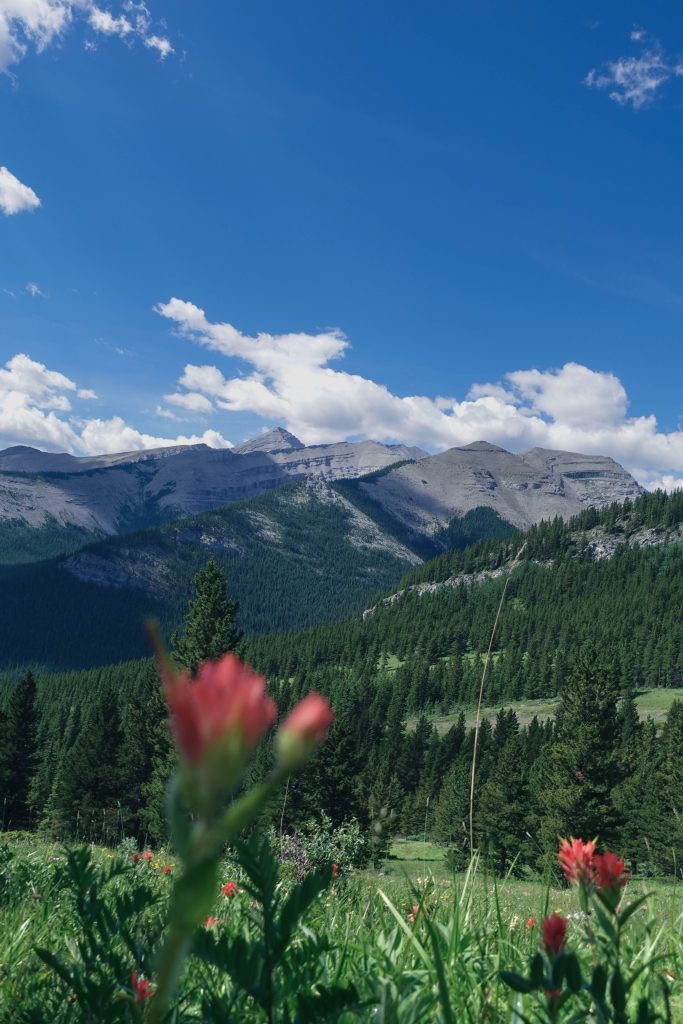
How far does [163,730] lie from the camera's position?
34.3 m

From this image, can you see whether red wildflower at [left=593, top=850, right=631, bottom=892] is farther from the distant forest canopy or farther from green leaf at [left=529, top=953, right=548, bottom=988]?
the distant forest canopy

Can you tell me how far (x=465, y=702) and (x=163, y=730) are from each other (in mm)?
115056

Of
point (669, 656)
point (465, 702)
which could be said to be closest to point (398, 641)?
point (465, 702)

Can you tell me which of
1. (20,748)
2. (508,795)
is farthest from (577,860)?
(20,748)

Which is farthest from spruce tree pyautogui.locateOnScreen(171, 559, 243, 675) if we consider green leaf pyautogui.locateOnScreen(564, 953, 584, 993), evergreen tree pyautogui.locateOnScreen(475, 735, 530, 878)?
green leaf pyautogui.locateOnScreen(564, 953, 584, 993)

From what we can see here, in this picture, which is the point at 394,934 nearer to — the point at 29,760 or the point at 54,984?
the point at 54,984

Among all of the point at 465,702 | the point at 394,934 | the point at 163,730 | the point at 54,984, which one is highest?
the point at 394,934

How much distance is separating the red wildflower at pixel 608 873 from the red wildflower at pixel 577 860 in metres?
0.03

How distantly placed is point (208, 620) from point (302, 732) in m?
34.2

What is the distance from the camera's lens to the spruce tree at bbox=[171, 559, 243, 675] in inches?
1305

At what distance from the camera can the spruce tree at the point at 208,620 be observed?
33.2 m

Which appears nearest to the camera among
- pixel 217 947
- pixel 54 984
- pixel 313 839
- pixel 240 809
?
pixel 240 809

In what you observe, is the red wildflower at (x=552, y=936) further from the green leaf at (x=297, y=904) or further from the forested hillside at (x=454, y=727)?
the forested hillside at (x=454, y=727)

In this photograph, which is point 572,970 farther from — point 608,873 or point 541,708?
point 541,708
